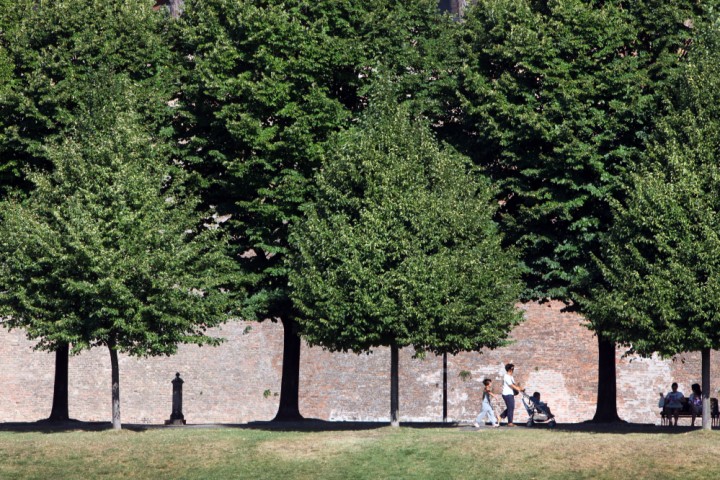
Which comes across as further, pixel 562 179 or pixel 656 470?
pixel 562 179

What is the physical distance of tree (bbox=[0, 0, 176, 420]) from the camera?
35.9 metres

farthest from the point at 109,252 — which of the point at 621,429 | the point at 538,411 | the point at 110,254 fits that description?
the point at 621,429

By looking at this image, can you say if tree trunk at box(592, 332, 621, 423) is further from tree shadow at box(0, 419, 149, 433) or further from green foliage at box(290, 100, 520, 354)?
tree shadow at box(0, 419, 149, 433)

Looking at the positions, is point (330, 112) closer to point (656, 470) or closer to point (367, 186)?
point (367, 186)

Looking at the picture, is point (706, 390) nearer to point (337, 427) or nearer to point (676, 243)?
point (676, 243)

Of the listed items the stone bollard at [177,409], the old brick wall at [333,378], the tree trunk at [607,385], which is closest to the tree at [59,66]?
the stone bollard at [177,409]

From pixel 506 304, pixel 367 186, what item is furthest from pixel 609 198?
pixel 367 186

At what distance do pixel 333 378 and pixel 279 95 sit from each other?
1661 cm

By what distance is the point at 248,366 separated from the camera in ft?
161

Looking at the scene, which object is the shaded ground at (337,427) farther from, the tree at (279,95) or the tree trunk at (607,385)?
the tree at (279,95)

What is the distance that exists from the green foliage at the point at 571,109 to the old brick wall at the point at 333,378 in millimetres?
10905

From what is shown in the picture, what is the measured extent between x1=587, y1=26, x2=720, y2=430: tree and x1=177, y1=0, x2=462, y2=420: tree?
774cm

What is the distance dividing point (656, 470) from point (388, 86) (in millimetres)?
13791

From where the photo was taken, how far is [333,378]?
48.2 metres
